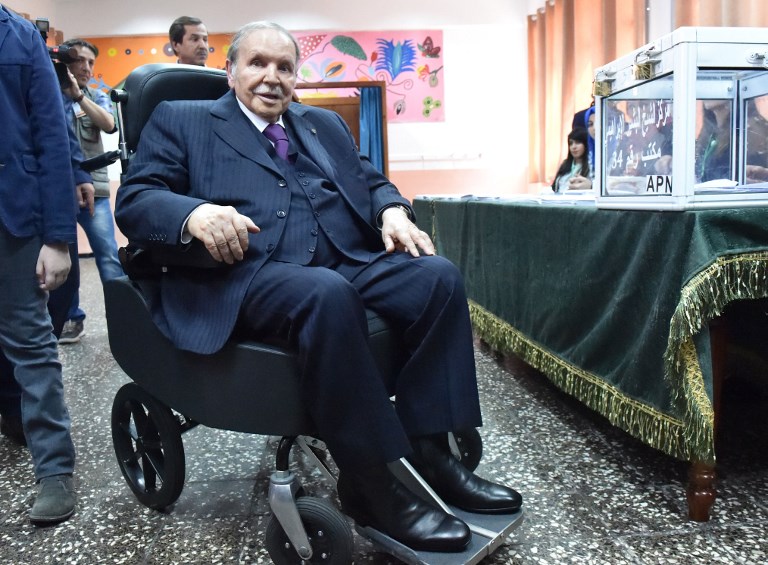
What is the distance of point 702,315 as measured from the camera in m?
1.03

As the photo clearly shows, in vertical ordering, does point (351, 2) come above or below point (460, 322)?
above

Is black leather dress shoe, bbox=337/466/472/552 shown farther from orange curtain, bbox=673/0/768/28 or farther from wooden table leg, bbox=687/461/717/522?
orange curtain, bbox=673/0/768/28

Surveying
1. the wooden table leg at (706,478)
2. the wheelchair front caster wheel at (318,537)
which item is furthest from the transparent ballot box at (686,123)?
the wheelchair front caster wheel at (318,537)

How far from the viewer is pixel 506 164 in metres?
6.79

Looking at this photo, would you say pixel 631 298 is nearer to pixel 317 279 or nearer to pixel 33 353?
pixel 317 279

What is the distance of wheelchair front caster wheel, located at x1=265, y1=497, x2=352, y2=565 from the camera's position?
0.91 m

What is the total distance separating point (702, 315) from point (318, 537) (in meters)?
0.76

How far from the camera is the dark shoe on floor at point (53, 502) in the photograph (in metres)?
1.20

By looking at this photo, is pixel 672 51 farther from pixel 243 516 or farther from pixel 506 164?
pixel 506 164

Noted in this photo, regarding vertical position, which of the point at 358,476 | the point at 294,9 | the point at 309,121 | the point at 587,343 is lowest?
the point at 358,476

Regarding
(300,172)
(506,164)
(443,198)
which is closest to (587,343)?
(300,172)

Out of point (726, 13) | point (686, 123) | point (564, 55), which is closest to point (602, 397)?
point (686, 123)

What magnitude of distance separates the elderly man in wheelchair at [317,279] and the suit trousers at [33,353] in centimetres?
31

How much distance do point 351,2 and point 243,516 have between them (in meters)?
6.39
